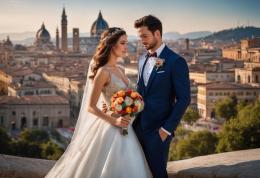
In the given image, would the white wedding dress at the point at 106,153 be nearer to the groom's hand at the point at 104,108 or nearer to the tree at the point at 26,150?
the groom's hand at the point at 104,108

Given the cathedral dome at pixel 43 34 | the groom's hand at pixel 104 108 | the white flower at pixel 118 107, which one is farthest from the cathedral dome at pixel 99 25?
the white flower at pixel 118 107

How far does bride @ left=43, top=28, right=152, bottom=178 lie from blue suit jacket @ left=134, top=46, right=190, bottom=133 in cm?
14

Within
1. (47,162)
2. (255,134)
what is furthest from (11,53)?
(47,162)

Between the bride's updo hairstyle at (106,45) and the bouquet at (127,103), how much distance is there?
10.2 inches

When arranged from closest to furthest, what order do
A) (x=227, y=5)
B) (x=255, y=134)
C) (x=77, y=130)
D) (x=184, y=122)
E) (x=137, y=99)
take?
(x=137, y=99), (x=77, y=130), (x=255, y=134), (x=184, y=122), (x=227, y=5)

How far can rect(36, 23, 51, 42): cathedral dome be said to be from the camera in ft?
270

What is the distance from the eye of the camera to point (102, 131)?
3527mm

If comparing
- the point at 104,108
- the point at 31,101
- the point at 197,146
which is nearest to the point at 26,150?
the point at 197,146

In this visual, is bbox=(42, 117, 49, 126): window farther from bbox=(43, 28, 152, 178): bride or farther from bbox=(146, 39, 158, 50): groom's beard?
bbox=(146, 39, 158, 50): groom's beard

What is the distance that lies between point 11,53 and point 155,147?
72.4 meters

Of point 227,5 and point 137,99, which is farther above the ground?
point 227,5

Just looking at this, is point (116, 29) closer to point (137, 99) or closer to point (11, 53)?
point (137, 99)

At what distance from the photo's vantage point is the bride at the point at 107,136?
341 cm

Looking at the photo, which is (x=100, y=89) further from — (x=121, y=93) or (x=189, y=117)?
(x=189, y=117)
